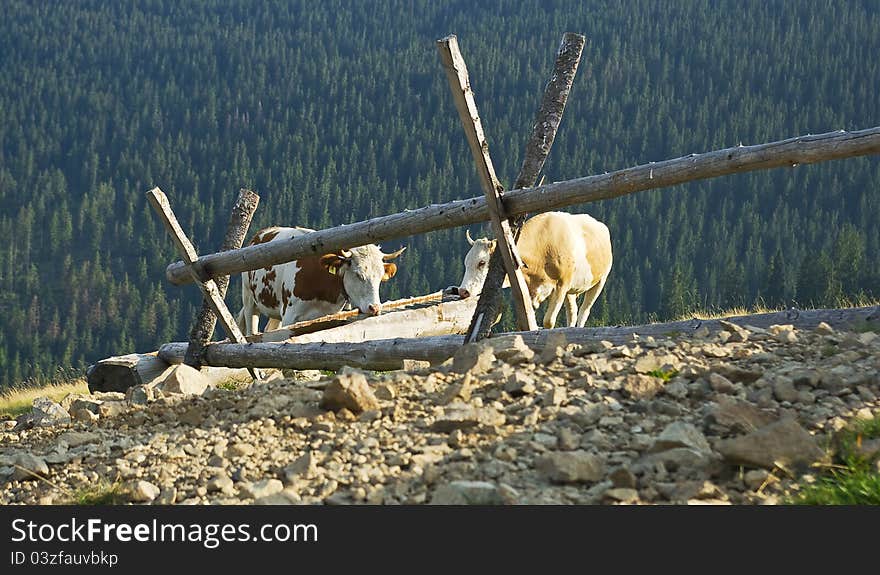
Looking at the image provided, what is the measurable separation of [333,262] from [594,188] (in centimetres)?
642

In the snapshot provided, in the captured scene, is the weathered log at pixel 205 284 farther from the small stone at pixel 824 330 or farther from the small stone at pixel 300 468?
the small stone at pixel 824 330

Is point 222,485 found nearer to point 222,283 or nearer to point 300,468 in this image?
point 300,468

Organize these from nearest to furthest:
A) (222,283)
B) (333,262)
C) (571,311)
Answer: (222,283)
(333,262)
(571,311)

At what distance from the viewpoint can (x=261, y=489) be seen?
415 centimetres

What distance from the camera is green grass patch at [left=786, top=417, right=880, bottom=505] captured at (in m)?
3.56

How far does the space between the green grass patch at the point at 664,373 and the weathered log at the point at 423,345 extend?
1089 mm

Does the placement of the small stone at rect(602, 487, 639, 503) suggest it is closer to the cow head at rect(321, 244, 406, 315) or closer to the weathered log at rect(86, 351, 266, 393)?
the weathered log at rect(86, 351, 266, 393)

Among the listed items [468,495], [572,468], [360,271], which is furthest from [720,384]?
[360,271]

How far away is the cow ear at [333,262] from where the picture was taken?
41.3 ft

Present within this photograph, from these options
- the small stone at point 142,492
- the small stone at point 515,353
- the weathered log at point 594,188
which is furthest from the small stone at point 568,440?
the weathered log at point 594,188

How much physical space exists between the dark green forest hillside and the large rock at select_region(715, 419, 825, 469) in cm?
8633

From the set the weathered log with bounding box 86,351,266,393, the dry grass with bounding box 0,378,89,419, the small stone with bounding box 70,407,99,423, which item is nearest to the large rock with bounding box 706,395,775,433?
the small stone with bounding box 70,407,99,423

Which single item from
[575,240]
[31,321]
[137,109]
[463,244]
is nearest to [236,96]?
[137,109]
